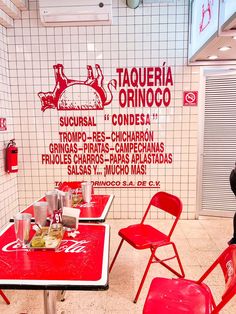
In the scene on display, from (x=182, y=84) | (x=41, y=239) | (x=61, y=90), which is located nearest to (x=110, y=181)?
(x=61, y=90)

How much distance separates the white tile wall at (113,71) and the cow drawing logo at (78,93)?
68 millimetres

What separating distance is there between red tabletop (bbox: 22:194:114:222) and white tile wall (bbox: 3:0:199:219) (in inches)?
57.1

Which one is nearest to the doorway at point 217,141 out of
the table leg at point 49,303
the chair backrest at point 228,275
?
the chair backrest at point 228,275

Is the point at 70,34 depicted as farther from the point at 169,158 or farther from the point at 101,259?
the point at 101,259

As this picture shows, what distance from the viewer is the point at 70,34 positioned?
349cm

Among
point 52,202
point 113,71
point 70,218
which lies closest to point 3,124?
point 113,71

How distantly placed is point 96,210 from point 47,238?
0.59 meters

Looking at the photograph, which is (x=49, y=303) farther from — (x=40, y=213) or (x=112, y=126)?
(x=112, y=126)

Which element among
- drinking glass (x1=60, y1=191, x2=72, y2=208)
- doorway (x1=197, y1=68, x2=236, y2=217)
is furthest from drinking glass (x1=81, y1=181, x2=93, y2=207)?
doorway (x1=197, y1=68, x2=236, y2=217)

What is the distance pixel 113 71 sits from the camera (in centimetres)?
355

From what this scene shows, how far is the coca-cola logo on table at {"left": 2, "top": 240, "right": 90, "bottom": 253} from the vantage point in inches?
55.5

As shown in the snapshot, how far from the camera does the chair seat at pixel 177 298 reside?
1.39 meters

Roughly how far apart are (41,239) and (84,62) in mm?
2689

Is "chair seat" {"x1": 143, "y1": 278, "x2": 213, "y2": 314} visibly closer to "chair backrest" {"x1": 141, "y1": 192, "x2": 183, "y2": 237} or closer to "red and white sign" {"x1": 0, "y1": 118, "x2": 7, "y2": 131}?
"chair backrest" {"x1": 141, "y1": 192, "x2": 183, "y2": 237}
